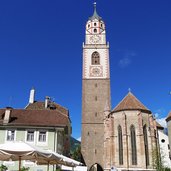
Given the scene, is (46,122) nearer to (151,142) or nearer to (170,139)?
(151,142)

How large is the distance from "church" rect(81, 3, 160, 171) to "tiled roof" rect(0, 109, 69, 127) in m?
9.07

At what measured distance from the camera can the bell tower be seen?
147ft

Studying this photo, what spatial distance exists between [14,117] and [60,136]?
6.47 meters

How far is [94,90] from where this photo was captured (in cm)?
4928

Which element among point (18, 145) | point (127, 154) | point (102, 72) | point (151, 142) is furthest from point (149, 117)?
point (18, 145)

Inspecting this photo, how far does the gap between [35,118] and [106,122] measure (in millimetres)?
15169

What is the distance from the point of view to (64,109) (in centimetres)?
4616

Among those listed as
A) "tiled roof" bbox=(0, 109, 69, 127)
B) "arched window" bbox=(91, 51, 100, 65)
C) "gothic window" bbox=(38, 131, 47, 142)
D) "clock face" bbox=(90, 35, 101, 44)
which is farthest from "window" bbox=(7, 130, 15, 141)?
"clock face" bbox=(90, 35, 101, 44)

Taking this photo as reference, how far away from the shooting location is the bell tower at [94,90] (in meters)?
44.8

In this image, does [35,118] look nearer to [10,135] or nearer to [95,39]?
[10,135]

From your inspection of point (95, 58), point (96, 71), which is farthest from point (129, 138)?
point (95, 58)

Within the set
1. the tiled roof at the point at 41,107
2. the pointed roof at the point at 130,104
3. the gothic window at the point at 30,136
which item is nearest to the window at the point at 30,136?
the gothic window at the point at 30,136

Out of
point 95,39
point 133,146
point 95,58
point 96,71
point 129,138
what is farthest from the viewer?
point 95,39

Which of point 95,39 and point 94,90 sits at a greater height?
point 95,39
